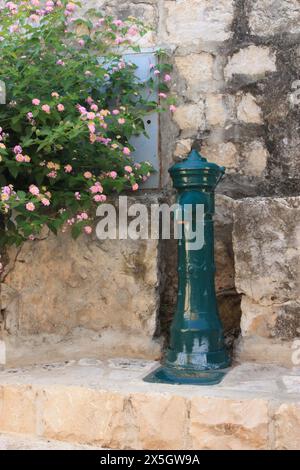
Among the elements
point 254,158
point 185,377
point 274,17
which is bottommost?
point 185,377

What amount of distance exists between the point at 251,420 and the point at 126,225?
1.18m

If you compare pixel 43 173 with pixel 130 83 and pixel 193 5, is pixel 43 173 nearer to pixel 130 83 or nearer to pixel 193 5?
pixel 130 83

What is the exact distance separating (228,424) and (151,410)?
0.30m

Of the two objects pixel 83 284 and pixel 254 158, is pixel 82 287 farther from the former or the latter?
pixel 254 158

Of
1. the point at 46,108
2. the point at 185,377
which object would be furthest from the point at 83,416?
the point at 46,108

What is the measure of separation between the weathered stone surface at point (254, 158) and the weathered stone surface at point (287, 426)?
135 centimetres

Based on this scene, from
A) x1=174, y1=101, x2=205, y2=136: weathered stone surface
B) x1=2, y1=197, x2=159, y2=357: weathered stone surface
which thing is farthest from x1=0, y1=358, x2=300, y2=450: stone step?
x1=174, y1=101, x2=205, y2=136: weathered stone surface

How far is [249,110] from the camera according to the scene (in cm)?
301

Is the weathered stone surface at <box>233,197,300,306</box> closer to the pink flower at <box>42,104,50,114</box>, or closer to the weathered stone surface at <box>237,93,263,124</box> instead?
the weathered stone surface at <box>237,93,263,124</box>

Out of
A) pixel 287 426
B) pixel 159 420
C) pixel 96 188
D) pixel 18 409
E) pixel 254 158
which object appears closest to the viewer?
pixel 287 426

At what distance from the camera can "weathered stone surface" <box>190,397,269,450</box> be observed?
2053 mm

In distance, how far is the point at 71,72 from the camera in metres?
2.66

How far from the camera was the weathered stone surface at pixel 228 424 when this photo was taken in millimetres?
2053

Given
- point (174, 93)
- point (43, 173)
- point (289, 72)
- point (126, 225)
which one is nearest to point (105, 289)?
point (126, 225)
